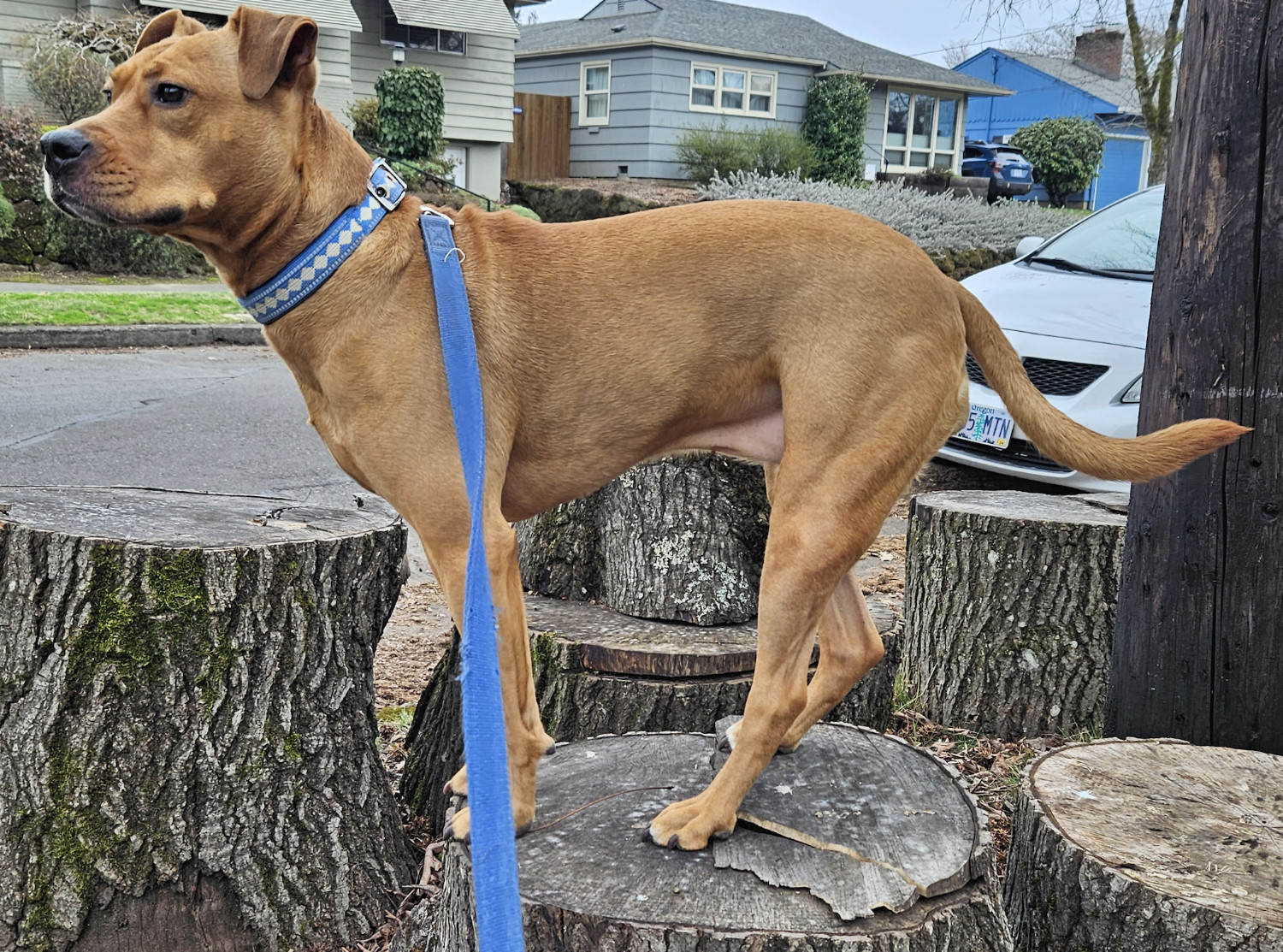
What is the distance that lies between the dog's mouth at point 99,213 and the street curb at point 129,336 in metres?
9.43

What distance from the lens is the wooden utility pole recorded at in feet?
9.94

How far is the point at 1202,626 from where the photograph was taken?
3.23 meters

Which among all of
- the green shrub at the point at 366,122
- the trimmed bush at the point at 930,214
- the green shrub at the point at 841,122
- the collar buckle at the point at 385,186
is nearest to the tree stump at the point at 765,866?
the collar buckle at the point at 385,186

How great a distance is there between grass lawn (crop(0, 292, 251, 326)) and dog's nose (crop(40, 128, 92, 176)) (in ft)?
34.7

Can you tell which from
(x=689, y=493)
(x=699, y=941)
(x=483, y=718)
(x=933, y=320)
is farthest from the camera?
(x=689, y=493)

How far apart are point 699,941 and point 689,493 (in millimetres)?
1961

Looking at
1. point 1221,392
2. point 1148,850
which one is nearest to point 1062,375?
point 1221,392

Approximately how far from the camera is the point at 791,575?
2.39 metres

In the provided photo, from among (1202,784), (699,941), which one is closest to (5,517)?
(699,941)

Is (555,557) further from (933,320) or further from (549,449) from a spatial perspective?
(933,320)

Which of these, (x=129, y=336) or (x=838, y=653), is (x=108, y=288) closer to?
(x=129, y=336)

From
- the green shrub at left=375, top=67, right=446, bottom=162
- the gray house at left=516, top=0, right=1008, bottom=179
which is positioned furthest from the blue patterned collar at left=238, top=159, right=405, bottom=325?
the gray house at left=516, top=0, right=1008, bottom=179

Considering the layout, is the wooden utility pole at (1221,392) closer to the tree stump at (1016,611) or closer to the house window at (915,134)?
the tree stump at (1016,611)

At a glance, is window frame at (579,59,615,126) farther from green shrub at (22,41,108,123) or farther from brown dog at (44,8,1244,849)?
brown dog at (44,8,1244,849)
